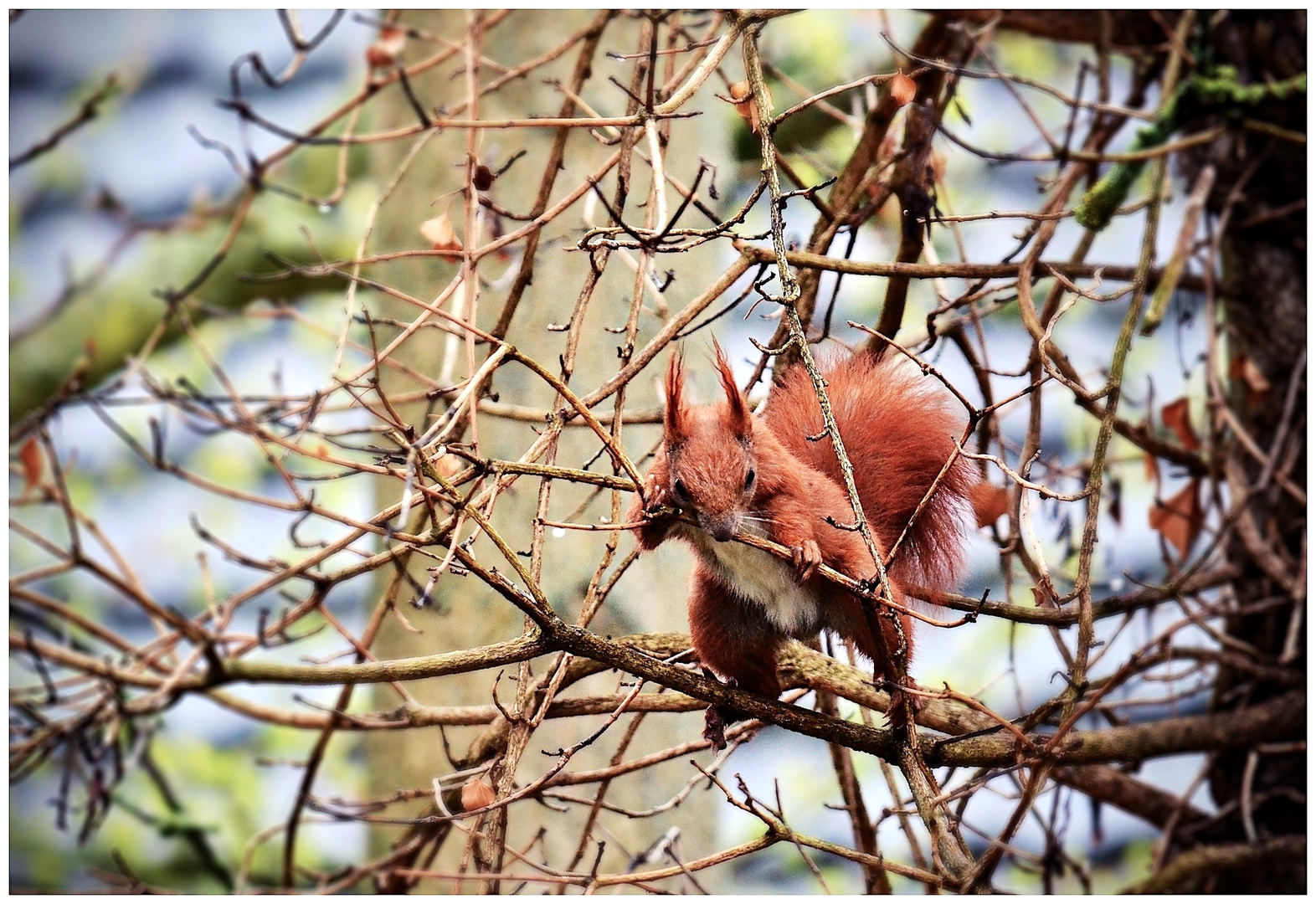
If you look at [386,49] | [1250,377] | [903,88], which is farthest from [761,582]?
[1250,377]

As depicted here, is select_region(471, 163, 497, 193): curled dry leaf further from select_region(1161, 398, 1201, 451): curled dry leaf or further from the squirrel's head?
select_region(1161, 398, 1201, 451): curled dry leaf

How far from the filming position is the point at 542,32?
4.96ft

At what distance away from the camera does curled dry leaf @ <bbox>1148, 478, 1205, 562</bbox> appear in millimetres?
1473

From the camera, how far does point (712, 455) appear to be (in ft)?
2.89

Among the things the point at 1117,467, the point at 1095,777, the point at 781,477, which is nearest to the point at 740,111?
the point at 781,477

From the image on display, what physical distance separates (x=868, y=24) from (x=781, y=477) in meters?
1.25

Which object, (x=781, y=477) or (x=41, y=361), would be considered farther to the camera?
(x=41, y=361)

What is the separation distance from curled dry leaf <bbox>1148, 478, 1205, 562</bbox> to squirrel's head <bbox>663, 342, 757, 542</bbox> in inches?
32.3

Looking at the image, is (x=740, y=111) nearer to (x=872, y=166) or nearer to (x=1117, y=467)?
(x=872, y=166)

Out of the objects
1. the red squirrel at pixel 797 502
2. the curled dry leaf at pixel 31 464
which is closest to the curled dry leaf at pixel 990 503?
the red squirrel at pixel 797 502

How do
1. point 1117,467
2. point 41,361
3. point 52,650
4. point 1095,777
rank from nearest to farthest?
1. point 52,650
2. point 1095,777
3. point 1117,467
4. point 41,361

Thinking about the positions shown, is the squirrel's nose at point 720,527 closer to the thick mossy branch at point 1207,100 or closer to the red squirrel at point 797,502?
the red squirrel at point 797,502

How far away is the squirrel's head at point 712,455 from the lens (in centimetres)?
86

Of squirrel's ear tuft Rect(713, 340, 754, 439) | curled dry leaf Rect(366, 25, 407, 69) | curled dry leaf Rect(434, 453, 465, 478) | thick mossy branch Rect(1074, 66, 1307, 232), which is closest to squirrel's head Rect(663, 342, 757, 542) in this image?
squirrel's ear tuft Rect(713, 340, 754, 439)
